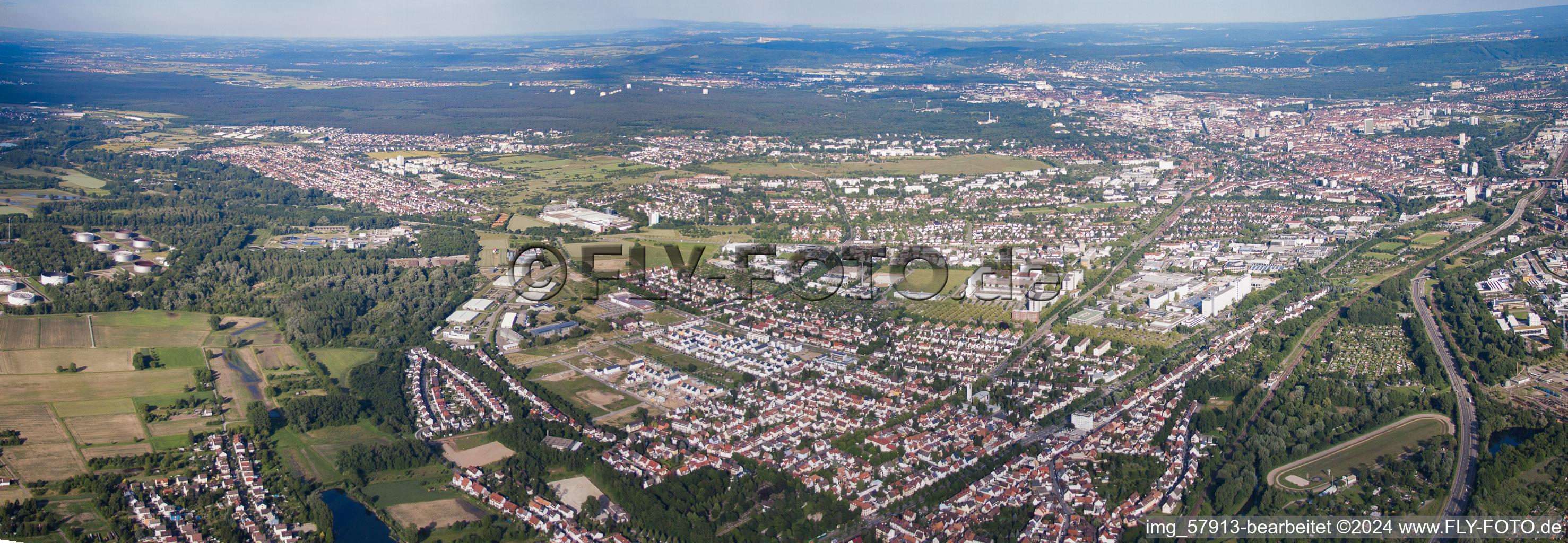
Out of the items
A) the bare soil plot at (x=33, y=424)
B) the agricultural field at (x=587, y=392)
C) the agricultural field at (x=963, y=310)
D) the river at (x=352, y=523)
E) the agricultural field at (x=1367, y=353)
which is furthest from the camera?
the agricultural field at (x=963, y=310)

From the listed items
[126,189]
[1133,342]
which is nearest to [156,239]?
[126,189]

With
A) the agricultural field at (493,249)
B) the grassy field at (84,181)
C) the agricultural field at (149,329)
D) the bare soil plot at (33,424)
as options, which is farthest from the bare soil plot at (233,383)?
the grassy field at (84,181)

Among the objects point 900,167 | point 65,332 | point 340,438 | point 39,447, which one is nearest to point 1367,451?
point 340,438

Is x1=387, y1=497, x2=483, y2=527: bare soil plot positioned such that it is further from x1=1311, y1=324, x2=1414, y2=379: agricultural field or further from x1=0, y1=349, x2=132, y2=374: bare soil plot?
x1=1311, y1=324, x2=1414, y2=379: agricultural field

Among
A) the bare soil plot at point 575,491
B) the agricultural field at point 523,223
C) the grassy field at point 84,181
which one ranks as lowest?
the grassy field at point 84,181

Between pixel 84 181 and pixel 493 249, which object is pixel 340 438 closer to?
pixel 493 249

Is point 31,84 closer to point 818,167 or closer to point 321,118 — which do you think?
point 321,118

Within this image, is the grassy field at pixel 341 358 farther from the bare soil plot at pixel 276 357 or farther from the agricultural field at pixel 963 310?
the agricultural field at pixel 963 310
